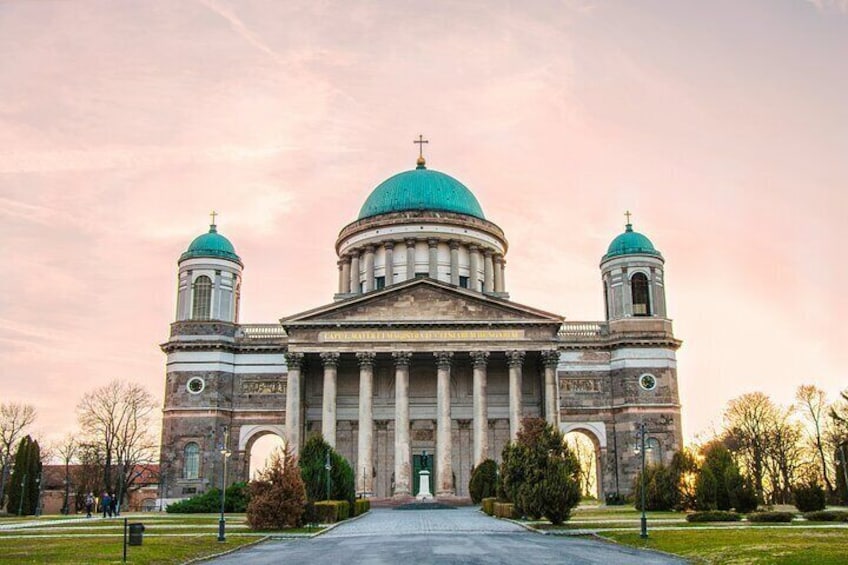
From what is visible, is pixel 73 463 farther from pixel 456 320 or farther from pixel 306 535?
pixel 306 535

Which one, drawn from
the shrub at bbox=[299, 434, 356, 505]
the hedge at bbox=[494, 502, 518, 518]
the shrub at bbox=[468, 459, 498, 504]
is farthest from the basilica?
the hedge at bbox=[494, 502, 518, 518]

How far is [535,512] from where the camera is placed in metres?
35.4

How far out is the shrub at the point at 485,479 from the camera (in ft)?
169

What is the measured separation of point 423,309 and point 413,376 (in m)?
6.54

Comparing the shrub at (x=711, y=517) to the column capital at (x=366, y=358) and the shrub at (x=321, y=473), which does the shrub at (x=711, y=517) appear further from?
the column capital at (x=366, y=358)

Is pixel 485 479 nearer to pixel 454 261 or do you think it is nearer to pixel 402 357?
pixel 402 357

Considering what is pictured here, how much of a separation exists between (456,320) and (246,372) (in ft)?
55.9

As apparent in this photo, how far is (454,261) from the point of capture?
2746 inches

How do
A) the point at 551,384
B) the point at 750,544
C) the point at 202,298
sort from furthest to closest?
1. the point at 202,298
2. the point at 551,384
3. the point at 750,544

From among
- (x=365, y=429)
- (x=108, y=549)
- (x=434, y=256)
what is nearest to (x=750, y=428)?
(x=434, y=256)

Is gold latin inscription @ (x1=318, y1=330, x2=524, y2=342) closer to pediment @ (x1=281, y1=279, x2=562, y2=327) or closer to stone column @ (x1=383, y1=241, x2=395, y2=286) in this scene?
pediment @ (x1=281, y1=279, x2=562, y2=327)

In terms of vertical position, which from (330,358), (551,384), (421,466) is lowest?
(421,466)

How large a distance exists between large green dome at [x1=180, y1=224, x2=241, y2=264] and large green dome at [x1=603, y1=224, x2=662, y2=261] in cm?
2909

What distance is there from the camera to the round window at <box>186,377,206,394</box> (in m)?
61.7
